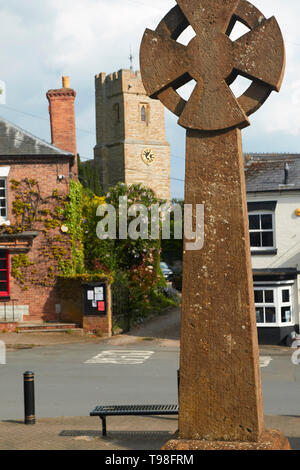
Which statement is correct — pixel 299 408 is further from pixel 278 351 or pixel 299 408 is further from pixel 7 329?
pixel 7 329

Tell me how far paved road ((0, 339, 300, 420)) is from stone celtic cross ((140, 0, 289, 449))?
5.11 metres

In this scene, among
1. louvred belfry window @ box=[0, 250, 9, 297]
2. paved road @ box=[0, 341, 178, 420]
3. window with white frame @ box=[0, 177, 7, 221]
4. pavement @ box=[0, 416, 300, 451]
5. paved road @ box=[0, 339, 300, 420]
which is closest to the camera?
pavement @ box=[0, 416, 300, 451]

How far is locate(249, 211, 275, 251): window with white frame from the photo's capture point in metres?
23.9

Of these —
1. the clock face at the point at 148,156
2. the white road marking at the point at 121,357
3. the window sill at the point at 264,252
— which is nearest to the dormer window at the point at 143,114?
the clock face at the point at 148,156

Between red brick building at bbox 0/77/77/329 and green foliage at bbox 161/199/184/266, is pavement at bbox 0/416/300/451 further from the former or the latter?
green foliage at bbox 161/199/184/266

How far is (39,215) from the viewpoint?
24984mm

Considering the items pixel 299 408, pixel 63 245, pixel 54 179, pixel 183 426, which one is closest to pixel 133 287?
pixel 63 245

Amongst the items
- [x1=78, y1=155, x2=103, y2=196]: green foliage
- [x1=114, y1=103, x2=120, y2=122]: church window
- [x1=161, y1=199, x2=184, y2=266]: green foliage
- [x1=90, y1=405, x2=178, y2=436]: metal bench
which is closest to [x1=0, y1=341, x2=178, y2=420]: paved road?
[x1=90, y1=405, x2=178, y2=436]: metal bench

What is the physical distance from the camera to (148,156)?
242 feet

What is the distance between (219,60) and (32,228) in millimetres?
19639

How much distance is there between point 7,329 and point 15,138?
7728 millimetres

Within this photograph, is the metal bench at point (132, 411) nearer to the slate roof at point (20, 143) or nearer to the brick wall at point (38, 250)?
the brick wall at point (38, 250)
